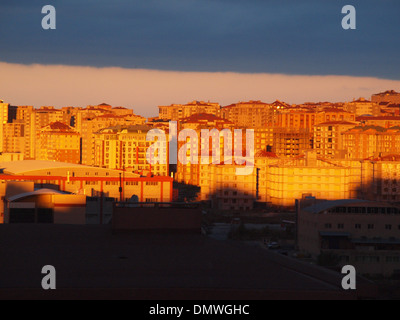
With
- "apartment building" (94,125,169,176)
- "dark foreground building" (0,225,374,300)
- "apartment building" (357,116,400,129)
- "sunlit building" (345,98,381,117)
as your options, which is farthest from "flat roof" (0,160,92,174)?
"sunlit building" (345,98,381,117)

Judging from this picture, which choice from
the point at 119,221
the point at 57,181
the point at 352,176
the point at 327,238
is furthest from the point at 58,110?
the point at 119,221

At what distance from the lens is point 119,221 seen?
26.9 ft

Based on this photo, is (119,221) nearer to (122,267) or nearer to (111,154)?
→ (122,267)

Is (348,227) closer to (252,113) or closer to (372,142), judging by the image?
(372,142)

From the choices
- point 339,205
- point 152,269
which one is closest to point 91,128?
point 339,205

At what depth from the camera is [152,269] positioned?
21.2ft

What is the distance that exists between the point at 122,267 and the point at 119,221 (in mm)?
1721

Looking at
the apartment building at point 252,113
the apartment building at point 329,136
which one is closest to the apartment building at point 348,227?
the apartment building at point 329,136

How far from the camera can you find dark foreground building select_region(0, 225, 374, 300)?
5.78 meters

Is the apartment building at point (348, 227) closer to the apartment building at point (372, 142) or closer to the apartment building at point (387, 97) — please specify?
the apartment building at point (372, 142)

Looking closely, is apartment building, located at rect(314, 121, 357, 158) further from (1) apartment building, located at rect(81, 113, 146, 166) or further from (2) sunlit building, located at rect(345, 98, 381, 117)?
(2) sunlit building, located at rect(345, 98, 381, 117)

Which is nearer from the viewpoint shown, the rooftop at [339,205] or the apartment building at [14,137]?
the rooftop at [339,205]

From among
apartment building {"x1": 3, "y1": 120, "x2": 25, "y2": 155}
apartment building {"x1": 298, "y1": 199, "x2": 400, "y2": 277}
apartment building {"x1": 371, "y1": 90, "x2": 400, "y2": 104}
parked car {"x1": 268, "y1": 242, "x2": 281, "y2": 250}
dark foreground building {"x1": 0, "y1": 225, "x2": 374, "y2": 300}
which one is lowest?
parked car {"x1": 268, "y1": 242, "x2": 281, "y2": 250}

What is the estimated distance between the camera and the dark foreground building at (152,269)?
19.0ft
